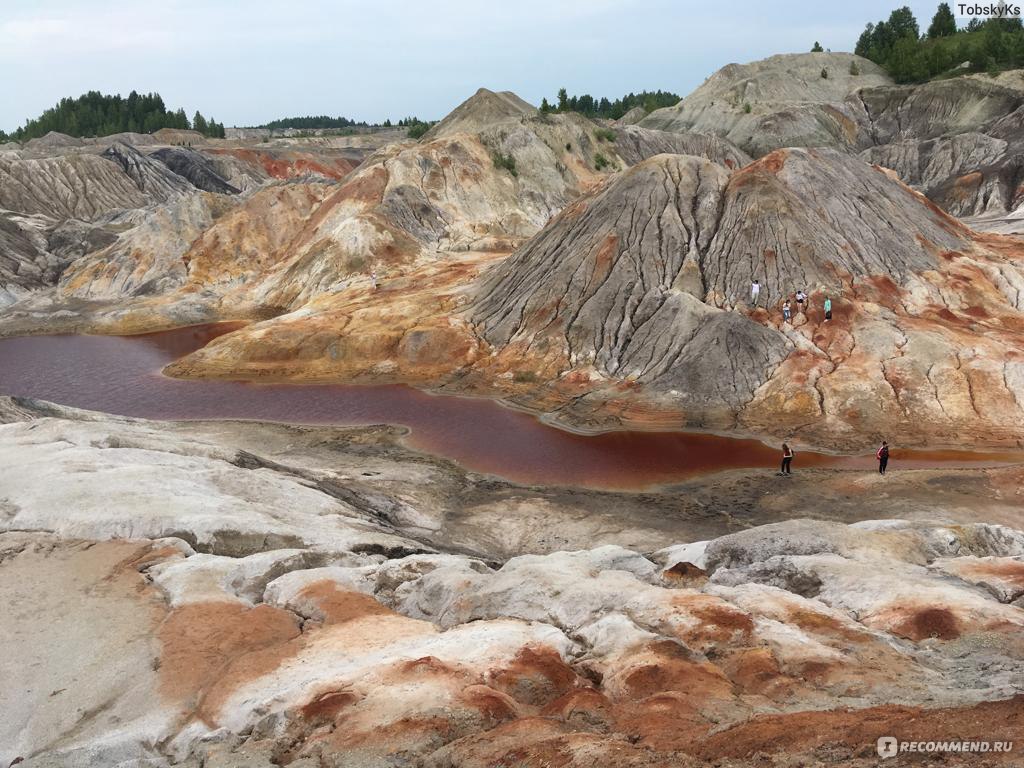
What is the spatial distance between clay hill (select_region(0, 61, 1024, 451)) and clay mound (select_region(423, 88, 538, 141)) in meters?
11.3

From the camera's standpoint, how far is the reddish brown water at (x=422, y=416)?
33125 millimetres

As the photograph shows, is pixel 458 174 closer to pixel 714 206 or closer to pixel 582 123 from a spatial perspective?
pixel 582 123

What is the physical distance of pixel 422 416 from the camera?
41.1m

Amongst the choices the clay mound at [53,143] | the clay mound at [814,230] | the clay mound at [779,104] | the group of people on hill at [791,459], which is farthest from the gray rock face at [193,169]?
the group of people on hill at [791,459]

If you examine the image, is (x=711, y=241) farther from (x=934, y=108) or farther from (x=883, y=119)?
(x=883, y=119)

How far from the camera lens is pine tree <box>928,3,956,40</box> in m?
134

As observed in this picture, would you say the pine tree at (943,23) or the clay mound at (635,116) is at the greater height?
the pine tree at (943,23)

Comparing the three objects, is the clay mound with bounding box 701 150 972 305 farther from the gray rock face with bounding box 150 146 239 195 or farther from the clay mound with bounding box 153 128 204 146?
the clay mound with bounding box 153 128 204 146

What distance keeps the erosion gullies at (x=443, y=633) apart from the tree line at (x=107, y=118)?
17370 cm

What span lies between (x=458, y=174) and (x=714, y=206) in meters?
37.2

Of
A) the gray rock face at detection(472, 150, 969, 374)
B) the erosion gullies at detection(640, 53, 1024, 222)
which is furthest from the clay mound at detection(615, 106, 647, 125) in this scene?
the gray rock face at detection(472, 150, 969, 374)

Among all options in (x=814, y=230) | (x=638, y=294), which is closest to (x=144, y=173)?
(x=638, y=294)

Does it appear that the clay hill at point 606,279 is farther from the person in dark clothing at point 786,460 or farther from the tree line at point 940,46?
the tree line at point 940,46

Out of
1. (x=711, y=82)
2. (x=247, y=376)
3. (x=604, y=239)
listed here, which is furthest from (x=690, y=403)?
(x=711, y=82)
